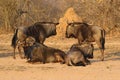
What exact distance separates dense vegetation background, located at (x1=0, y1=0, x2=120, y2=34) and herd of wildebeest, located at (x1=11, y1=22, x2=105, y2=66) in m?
10.1

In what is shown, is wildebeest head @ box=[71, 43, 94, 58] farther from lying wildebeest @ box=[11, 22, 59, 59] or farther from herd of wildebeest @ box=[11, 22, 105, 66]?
lying wildebeest @ box=[11, 22, 59, 59]

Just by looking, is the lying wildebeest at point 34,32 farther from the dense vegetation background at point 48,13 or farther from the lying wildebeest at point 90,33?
the dense vegetation background at point 48,13

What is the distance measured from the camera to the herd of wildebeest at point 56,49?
1401 centimetres

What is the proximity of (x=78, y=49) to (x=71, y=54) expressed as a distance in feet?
1.94

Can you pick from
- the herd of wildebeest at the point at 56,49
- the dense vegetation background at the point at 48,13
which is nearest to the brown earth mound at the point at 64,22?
the dense vegetation background at the point at 48,13

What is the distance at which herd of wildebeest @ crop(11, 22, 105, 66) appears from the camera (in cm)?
1401

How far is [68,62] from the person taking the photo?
545 inches

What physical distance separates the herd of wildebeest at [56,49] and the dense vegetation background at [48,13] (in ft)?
33.2

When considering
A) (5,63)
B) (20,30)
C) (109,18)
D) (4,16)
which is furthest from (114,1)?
(5,63)

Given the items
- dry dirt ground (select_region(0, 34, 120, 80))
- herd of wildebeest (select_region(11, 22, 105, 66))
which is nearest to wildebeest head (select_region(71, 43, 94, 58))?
herd of wildebeest (select_region(11, 22, 105, 66))

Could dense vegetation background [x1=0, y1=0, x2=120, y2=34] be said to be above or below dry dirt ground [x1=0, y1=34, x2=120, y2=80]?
above

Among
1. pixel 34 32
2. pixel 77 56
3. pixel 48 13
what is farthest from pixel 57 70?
pixel 48 13

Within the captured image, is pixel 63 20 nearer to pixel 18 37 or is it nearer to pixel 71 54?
pixel 18 37

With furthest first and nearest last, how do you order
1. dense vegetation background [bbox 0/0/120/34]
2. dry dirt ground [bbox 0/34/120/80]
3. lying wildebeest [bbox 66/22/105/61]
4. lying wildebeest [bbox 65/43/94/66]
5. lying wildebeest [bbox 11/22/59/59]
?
dense vegetation background [bbox 0/0/120/34]
lying wildebeest [bbox 11/22/59/59]
lying wildebeest [bbox 66/22/105/61]
lying wildebeest [bbox 65/43/94/66]
dry dirt ground [bbox 0/34/120/80]
